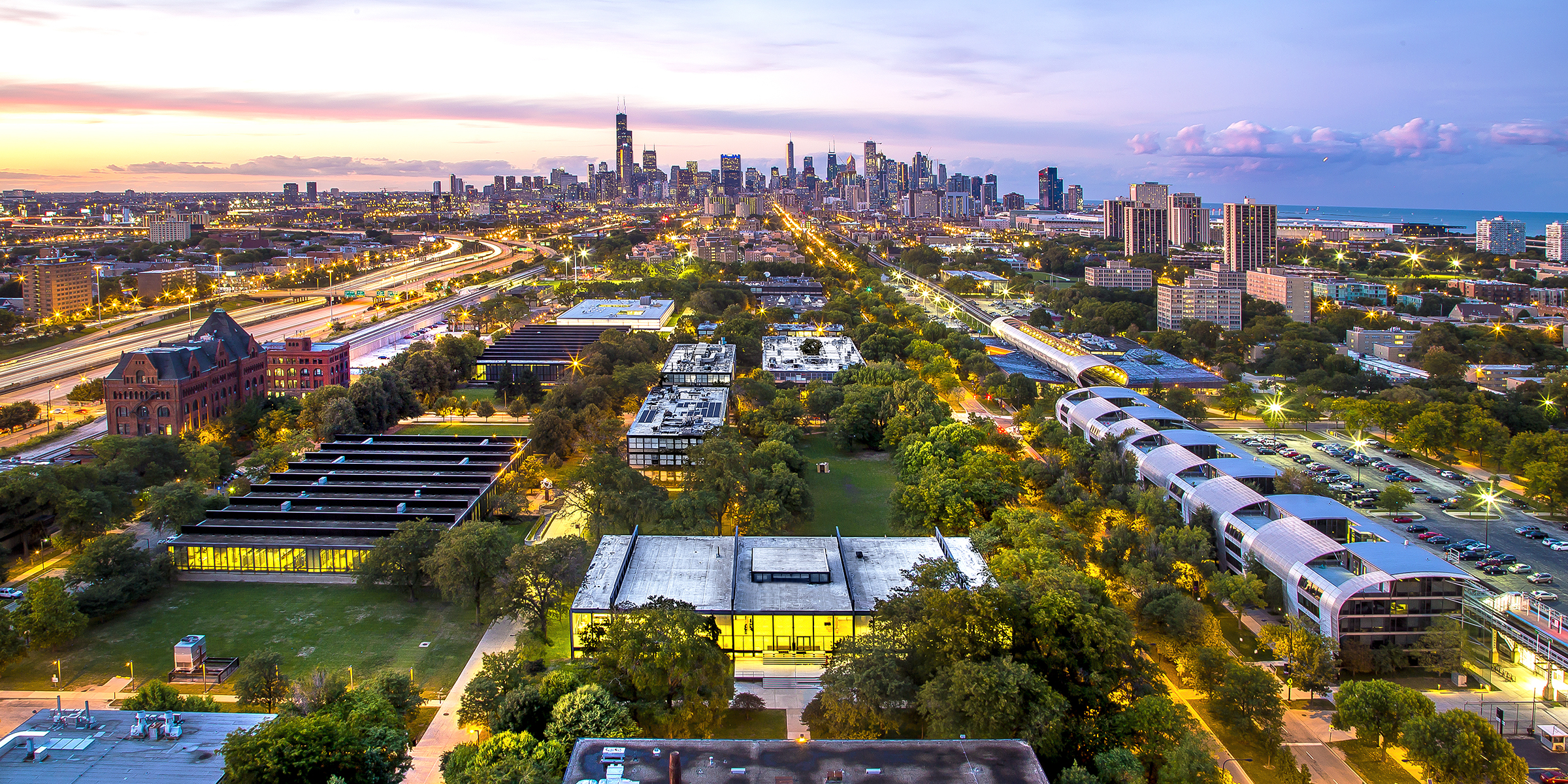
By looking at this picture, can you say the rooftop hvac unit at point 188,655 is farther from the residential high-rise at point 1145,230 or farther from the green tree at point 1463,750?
the residential high-rise at point 1145,230

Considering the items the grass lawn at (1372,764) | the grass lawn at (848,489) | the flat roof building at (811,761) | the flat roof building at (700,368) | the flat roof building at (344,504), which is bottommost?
the grass lawn at (1372,764)

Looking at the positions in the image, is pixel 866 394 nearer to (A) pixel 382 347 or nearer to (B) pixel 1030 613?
(B) pixel 1030 613

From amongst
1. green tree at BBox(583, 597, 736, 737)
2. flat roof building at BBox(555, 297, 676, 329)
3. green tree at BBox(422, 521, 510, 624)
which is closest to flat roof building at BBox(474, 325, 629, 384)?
flat roof building at BBox(555, 297, 676, 329)

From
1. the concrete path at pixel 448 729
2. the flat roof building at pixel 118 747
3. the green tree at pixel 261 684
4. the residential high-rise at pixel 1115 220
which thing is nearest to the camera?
the flat roof building at pixel 118 747

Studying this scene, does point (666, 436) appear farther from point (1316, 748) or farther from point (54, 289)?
point (54, 289)

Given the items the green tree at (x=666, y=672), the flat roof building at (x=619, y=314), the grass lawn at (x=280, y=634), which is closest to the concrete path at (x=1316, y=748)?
the green tree at (x=666, y=672)

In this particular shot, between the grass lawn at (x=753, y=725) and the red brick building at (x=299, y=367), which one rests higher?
the red brick building at (x=299, y=367)

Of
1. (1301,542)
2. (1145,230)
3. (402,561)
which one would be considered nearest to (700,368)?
(402,561)
